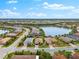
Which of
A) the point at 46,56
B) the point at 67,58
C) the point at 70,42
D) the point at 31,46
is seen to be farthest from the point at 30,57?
the point at 70,42

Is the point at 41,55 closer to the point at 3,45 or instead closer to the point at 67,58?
the point at 67,58

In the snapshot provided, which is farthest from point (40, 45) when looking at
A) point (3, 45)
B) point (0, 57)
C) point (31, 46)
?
point (0, 57)

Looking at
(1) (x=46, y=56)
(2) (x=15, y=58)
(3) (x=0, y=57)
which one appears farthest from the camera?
(3) (x=0, y=57)

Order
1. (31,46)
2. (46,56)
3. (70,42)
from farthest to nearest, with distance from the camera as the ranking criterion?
(70,42) < (31,46) < (46,56)

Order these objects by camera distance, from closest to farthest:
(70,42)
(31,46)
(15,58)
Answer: (15,58)
(31,46)
(70,42)

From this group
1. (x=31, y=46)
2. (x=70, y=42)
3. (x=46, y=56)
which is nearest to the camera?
(x=46, y=56)

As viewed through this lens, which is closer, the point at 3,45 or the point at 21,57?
the point at 21,57

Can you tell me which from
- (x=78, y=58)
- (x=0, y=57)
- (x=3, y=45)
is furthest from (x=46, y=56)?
(x=3, y=45)

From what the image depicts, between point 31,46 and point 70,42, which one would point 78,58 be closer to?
point 31,46

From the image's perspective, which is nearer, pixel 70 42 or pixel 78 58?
pixel 78 58
